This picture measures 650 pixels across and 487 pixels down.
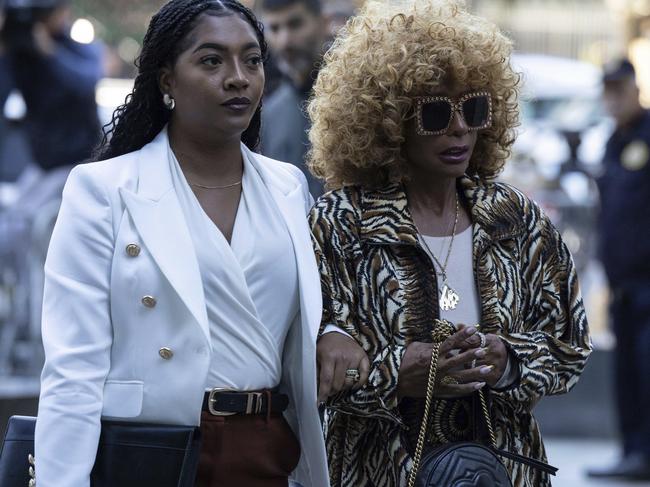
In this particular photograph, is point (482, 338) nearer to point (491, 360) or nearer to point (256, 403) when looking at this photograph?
point (491, 360)

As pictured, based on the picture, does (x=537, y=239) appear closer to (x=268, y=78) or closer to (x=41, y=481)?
(x=41, y=481)

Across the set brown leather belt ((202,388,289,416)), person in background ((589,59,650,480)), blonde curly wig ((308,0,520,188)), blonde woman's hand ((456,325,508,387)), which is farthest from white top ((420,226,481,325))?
person in background ((589,59,650,480))

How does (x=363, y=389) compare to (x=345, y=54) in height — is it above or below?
below

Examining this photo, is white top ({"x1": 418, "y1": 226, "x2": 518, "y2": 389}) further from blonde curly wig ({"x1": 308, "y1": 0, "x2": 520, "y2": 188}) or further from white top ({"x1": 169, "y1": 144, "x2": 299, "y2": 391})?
white top ({"x1": 169, "y1": 144, "x2": 299, "y2": 391})

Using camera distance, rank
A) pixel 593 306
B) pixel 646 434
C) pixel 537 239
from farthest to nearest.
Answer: pixel 593 306, pixel 646 434, pixel 537 239

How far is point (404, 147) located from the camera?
4.40m

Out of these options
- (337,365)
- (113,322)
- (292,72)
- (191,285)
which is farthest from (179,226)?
(292,72)

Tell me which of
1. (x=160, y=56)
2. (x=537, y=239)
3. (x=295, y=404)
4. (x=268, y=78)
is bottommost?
(x=295, y=404)

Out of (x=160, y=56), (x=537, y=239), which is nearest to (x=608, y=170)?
(x=537, y=239)

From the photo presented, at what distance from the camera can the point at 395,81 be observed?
4.32 metres

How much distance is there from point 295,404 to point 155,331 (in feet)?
1.46

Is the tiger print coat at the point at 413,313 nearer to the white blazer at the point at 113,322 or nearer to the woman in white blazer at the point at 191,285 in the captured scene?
the woman in white blazer at the point at 191,285

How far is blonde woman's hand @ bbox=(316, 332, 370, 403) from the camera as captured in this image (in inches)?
160

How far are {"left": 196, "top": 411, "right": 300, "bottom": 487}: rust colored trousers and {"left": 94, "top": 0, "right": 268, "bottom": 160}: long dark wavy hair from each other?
0.76 m
